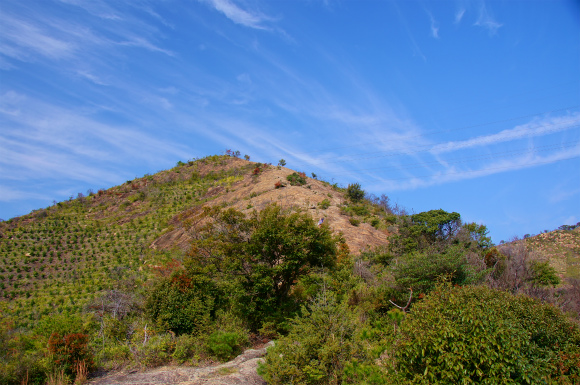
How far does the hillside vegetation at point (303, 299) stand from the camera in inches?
275

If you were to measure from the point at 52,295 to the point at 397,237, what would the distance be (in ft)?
87.5

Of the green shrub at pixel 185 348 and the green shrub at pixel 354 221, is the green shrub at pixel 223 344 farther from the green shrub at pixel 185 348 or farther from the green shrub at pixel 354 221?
the green shrub at pixel 354 221

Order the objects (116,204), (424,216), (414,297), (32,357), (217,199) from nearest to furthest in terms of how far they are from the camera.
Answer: (32,357), (414,297), (424,216), (217,199), (116,204)

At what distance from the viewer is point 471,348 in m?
6.29

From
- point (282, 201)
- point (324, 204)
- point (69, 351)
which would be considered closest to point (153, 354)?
point (69, 351)

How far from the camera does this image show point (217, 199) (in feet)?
154

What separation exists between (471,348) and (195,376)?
8538 mm

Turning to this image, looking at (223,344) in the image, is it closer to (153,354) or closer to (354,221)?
(153,354)

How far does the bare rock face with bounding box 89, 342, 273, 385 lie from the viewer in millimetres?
11094

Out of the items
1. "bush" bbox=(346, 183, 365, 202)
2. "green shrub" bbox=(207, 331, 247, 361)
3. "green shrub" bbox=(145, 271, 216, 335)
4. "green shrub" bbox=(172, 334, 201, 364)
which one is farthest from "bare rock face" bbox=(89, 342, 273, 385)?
"bush" bbox=(346, 183, 365, 202)

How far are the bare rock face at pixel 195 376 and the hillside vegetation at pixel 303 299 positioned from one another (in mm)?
649

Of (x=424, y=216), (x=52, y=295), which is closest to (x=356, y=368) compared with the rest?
(x=424, y=216)

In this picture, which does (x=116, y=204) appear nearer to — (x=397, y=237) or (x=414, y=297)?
(x=397, y=237)

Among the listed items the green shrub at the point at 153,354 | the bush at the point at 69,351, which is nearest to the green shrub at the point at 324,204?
the green shrub at the point at 153,354
